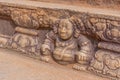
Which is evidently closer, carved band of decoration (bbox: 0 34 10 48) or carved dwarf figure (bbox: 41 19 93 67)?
carved dwarf figure (bbox: 41 19 93 67)

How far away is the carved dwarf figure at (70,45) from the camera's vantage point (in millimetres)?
1770

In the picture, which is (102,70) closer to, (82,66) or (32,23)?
(82,66)

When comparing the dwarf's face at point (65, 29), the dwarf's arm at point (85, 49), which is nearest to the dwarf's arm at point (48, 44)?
the dwarf's face at point (65, 29)

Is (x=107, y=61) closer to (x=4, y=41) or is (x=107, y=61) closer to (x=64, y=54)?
(x=64, y=54)

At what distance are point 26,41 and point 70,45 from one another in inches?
16.3

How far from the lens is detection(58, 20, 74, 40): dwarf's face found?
1.77m

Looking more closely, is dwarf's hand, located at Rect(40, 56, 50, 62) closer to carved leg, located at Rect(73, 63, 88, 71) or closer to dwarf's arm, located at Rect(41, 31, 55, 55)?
dwarf's arm, located at Rect(41, 31, 55, 55)

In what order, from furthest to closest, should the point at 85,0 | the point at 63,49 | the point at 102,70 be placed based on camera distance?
the point at 85,0 → the point at 63,49 → the point at 102,70

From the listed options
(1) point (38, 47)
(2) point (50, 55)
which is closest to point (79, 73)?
(2) point (50, 55)

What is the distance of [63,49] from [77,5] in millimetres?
390

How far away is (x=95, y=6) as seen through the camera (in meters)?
1.92

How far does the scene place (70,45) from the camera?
181 cm

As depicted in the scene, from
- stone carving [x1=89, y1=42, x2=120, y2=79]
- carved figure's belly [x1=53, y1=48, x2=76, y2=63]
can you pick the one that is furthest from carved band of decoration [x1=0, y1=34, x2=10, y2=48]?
stone carving [x1=89, y1=42, x2=120, y2=79]

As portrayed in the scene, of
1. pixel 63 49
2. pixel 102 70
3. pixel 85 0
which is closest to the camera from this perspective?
pixel 102 70
